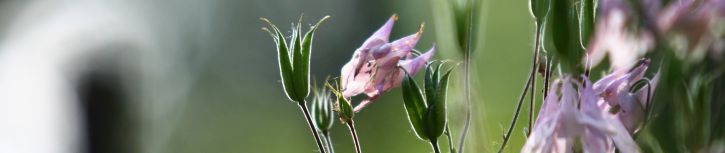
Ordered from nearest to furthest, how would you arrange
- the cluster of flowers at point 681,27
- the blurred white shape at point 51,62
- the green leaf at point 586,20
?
1. the cluster of flowers at point 681,27
2. the green leaf at point 586,20
3. the blurred white shape at point 51,62

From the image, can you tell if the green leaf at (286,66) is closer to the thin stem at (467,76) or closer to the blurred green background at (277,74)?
the thin stem at (467,76)

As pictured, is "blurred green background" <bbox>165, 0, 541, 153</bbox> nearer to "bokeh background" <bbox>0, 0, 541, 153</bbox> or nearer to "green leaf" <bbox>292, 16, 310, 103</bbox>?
"bokeh background" <bbox>0, 0, 541, 153</bbox>

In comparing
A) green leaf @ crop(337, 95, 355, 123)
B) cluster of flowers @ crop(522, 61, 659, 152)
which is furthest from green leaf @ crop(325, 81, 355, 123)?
cluster of flowers @ crop(522, 61, 659, 152)

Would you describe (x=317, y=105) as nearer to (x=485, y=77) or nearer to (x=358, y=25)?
(x=485, y=77)

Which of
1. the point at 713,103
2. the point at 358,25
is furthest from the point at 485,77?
the point at 713,103

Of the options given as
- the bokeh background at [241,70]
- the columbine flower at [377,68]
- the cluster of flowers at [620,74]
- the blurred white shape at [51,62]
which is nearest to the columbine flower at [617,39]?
the cluster of flowers at [620,74]

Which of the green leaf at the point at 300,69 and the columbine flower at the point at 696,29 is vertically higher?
the columbine flower at the point at 696,29

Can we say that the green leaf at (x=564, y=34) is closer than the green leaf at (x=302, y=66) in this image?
Yes
